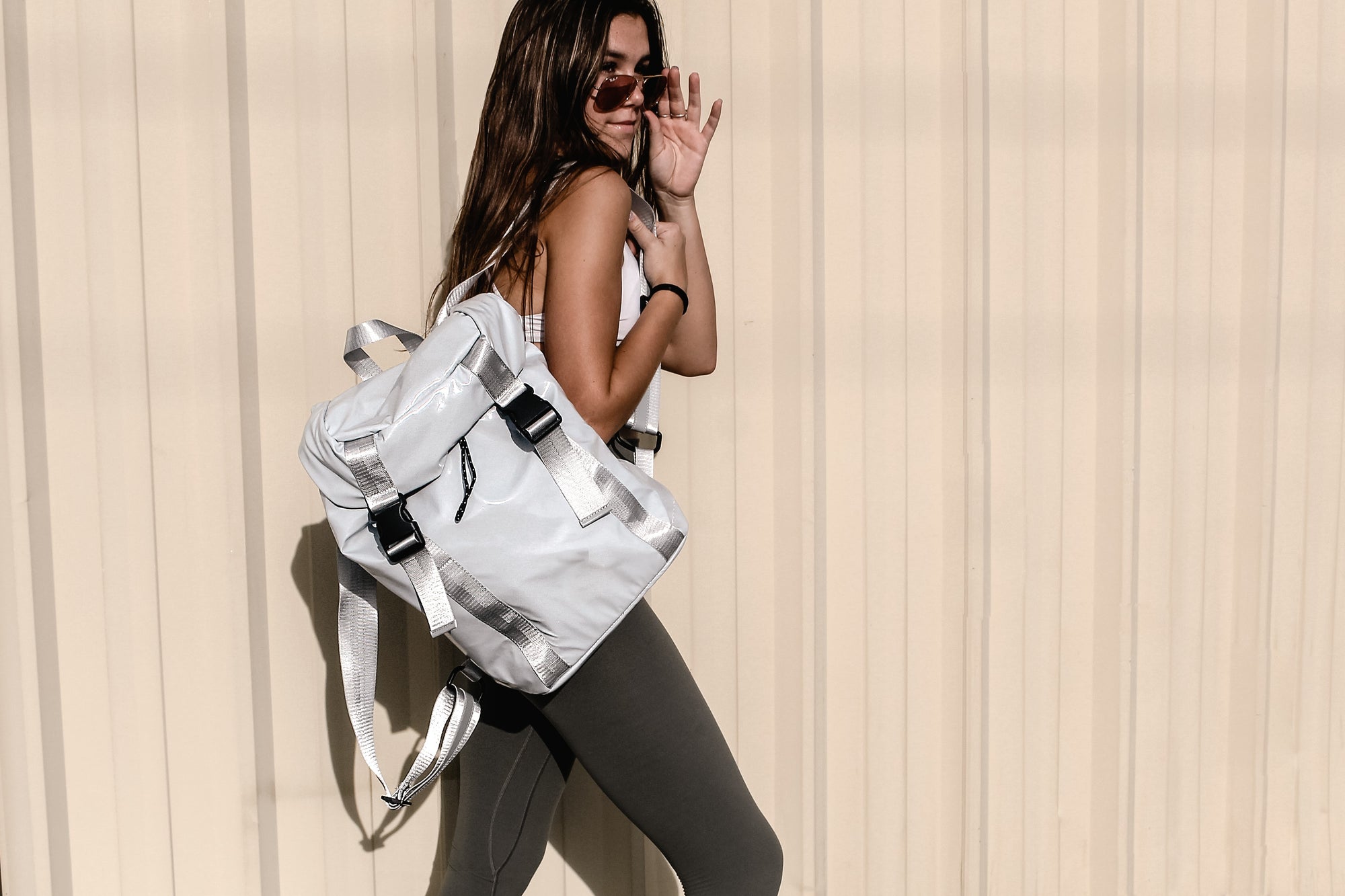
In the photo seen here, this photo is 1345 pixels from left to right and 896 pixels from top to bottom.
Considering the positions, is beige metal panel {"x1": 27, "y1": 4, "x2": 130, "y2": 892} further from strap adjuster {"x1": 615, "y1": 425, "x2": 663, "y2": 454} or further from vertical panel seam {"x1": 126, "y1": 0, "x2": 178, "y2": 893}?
strap adjuster {"x1": 615, "y1": 425, "x2": 663, "y2": 454}

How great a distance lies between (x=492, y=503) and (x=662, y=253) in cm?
50

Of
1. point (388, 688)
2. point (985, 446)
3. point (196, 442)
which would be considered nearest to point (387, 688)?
point (388, 688)

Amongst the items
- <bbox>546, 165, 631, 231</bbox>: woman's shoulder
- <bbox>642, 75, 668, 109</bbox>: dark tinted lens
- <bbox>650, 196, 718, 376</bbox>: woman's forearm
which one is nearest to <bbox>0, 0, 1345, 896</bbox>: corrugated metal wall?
<bbox>650, 196, 718, 376</bbox>: woman's forearm

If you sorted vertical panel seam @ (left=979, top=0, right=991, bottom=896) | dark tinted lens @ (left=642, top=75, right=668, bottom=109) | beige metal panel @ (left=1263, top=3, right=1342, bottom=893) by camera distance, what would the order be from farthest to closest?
1. beige metal panel @ (left=1263, top=3, right=1342, bottom=893)
2. vertical panel seam @ (left=979, top=0, right=991, bottom=896)
3. dark tinted lens @ (left=642, top=75, right=668, bottom=109)

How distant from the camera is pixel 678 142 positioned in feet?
4.97

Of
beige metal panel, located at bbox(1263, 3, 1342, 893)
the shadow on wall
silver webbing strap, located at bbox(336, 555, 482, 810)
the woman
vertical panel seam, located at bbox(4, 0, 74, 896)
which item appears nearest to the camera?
the woman

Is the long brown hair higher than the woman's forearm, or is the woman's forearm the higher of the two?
the long brown hair

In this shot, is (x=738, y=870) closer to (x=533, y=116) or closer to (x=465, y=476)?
(x=465, y=476)

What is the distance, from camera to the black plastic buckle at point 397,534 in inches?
44.0

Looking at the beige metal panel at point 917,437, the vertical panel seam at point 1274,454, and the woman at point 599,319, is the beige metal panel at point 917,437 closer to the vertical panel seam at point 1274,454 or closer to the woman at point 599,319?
the woman at point 599,319

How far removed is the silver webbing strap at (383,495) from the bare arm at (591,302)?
0.26m

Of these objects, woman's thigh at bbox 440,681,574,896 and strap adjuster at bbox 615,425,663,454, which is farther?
strap adjuster at bbox 615,425,663,454

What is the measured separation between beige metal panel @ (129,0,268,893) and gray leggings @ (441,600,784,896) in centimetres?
70

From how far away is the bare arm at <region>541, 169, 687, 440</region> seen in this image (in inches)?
46.9
